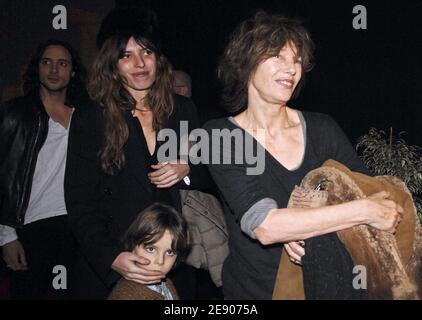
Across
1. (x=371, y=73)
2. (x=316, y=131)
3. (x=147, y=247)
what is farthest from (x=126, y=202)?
(x=371, y=73)

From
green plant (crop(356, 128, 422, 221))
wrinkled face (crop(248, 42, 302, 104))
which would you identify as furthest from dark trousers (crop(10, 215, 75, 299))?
green plant (crop(356, 128, 422, 221))

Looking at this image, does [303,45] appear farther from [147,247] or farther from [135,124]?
[147,247]

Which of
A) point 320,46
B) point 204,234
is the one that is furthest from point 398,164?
point 204,234

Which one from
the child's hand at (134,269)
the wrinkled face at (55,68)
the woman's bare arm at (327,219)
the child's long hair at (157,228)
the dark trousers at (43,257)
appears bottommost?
the dark trousers at (43,257)

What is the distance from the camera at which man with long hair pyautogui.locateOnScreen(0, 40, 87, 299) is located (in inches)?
118

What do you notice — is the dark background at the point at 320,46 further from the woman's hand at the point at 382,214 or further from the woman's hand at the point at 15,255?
the woman's hand at the point at 382,214

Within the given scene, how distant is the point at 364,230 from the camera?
5.25ft

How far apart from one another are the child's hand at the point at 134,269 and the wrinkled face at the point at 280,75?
2.25 ft

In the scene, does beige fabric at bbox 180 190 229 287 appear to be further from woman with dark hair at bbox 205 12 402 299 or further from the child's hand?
woman with dark hair at bbox 205 12 402 299

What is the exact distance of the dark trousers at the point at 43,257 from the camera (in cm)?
298

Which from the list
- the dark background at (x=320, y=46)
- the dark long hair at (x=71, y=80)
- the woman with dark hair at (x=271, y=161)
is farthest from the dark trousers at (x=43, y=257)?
the dark background at (x=320, y=46)

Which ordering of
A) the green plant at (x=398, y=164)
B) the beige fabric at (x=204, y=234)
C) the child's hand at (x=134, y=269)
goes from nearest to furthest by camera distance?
the child's hand at (x=134, y=269) < the beige fabric at (x=204, y=234) < the green plant at (x=398, y=164)

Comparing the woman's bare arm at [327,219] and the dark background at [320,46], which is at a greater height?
the dark background at [320,46]

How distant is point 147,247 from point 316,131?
2.59ft
